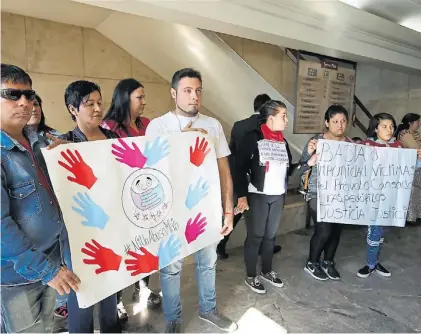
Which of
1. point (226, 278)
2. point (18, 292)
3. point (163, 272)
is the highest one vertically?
point (18, 292)

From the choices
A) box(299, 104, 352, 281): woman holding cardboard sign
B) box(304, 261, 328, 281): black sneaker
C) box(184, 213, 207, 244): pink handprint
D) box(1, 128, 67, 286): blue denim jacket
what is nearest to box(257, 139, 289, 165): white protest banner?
box(299, 104, 352, 281): woman holding cardboard sign

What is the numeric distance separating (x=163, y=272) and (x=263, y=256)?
1014mm

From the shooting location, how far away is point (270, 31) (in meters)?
2.74

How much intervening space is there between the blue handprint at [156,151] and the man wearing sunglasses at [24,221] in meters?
0.45

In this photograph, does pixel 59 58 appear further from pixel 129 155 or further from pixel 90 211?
pixel 90 211

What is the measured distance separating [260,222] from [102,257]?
125cm

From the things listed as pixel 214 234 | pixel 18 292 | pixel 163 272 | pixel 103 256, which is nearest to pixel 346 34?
pixel 214 234

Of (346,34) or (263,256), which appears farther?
(346,34)

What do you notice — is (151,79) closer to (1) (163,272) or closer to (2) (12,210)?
(1) (163,272)

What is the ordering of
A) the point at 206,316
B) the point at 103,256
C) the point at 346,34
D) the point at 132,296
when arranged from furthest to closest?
the point at 346,34
the point at 132,296
the point at 206,316
the point at 103,256

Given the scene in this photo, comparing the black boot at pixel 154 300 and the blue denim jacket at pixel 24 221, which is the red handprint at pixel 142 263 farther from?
the black boot at pixel 154 300

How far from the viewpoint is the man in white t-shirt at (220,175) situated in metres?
1.75

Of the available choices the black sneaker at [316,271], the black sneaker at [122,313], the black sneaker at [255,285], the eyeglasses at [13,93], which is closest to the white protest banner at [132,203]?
the eyeglasses at [13,93]

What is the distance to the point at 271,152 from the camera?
226 centimetres
